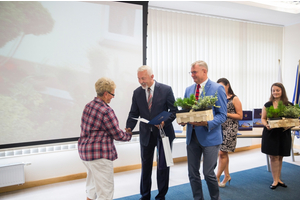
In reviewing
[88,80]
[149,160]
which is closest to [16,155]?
[88,80]

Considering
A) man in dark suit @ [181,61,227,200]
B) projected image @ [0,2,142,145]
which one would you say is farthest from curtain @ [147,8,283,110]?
man in dark suit @ [181,61,227,200]

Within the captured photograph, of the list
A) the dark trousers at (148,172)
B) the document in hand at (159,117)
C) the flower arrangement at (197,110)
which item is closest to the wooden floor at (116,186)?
the dark trousers at (148,172)

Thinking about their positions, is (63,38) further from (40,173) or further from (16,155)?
(40,173)

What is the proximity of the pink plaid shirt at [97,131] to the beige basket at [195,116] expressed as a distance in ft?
2.11

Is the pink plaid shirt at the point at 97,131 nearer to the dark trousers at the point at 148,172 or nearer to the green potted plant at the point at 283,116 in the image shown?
the dark trousers at the point at 148,172

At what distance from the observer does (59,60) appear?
354 cm

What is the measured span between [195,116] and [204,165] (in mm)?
587

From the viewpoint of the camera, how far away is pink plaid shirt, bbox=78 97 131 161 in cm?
213

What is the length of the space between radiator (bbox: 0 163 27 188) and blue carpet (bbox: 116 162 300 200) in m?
1.58

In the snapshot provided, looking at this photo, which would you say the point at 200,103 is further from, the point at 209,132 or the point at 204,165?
the point at 204,165

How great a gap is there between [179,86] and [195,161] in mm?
2613

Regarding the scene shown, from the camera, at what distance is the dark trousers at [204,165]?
236cm

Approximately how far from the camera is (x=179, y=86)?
16.2ft

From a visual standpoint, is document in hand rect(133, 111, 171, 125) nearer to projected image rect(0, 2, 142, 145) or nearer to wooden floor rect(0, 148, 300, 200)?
wooden floor rect(0, 148, 300, 200)
